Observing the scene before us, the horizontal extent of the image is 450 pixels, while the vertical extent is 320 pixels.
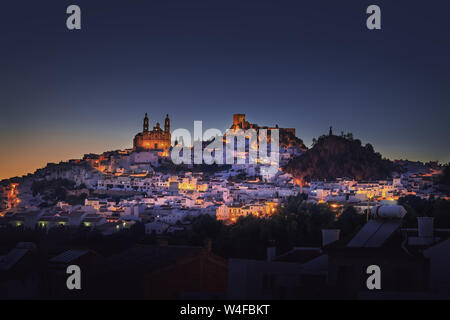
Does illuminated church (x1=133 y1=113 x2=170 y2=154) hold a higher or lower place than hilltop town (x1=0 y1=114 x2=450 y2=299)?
higher

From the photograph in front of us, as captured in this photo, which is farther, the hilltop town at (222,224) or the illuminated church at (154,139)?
the illuminated church at (154,139)

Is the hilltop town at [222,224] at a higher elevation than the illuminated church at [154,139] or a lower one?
lower

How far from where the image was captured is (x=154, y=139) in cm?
10812

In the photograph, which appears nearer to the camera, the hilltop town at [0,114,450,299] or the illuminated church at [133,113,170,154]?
the hilltop town at [0,114,450,299]

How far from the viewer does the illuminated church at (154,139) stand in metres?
108

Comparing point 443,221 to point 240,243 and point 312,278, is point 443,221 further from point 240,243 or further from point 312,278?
point 312,278

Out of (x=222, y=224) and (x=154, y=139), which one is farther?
(x=154, y=139)

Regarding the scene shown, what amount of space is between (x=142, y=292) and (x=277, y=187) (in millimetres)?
66392

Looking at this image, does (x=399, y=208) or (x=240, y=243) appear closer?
(x=399, y=208)

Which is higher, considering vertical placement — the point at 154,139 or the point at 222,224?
the point at 154,139

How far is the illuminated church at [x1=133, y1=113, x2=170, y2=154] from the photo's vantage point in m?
108
